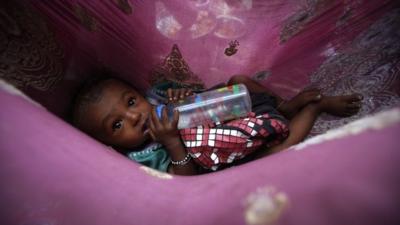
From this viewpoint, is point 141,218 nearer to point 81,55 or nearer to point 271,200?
point 271,200

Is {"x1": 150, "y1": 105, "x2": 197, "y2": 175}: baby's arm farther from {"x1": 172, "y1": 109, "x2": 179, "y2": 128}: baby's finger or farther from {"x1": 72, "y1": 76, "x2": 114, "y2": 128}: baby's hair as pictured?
{"x1": 72, "y1": 76, "x2": 114, "y2": 128}: baby's hair

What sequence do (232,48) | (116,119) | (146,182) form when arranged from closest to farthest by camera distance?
(146,182) < (116,119) < (232,48)

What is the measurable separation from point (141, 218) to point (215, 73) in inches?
22.4

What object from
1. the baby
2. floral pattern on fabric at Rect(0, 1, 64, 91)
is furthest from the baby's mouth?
floral pattern on fabric at Rect(0, 1, 64, 91)

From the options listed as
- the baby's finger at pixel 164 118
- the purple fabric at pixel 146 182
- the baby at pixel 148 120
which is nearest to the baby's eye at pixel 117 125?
the baby at pixel 148 120

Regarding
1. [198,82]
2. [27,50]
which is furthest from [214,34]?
[27,50]

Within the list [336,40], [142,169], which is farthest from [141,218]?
[336,40]

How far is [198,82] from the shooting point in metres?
0.97

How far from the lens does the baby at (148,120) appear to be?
0.81m

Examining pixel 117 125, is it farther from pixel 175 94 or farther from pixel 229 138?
pixel 229 138

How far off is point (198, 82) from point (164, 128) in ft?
0.78

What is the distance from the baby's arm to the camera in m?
0.79

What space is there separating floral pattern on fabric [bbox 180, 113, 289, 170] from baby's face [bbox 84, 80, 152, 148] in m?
0.11

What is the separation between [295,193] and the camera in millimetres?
402
